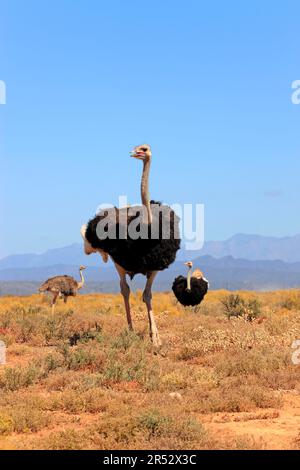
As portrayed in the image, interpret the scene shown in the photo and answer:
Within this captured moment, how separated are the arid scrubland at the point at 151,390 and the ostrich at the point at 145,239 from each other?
1.27m

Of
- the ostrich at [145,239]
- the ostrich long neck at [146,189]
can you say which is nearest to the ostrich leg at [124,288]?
the ostrich at [145,239]

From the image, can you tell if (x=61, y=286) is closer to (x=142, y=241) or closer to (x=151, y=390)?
(x=142, y=241)

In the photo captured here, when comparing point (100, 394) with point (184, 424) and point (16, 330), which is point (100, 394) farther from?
point (16, 330)

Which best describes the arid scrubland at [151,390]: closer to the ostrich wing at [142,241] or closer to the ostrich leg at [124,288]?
the ostrich leg at [124,288]

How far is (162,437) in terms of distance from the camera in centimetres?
622

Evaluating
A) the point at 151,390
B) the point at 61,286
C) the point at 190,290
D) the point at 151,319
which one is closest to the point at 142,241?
the point at 151,319

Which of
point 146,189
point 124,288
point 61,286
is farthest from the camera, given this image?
point 61,286

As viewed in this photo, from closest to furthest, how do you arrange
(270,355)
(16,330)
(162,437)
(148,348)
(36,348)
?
1. (162,437)
2. (270,355)
3. (148,348)
4. (36,348)
5. (16,330)

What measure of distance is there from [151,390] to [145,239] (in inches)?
156

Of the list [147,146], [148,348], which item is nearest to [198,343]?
[148,348]

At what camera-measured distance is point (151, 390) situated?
8547 millimetres

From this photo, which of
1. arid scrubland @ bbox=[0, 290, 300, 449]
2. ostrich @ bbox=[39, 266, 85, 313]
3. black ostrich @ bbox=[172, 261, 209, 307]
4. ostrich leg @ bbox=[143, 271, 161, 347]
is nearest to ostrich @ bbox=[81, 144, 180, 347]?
ostrich leg @ bbox=[143, 271, 161, 347]

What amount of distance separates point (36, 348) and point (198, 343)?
3.27 meters
